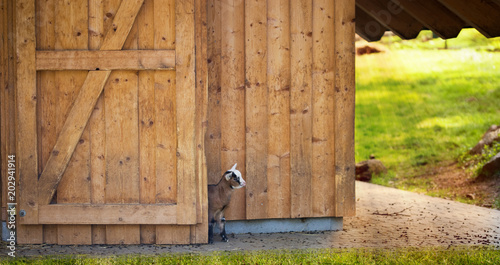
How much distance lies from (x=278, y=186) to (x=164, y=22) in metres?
2.16

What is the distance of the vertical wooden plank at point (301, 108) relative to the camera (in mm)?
6535

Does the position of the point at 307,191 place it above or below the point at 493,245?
above

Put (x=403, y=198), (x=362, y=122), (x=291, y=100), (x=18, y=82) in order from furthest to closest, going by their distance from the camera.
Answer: (x=362, y=122) → (x=403, y=198) → (x=291, y=100) → (x=18, y=82)

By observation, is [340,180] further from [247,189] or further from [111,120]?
[111,120]

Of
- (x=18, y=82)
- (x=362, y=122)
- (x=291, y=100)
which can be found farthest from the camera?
(x=362, y=122)

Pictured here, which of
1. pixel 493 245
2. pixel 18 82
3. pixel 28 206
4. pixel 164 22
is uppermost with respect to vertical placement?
pixel 164 22

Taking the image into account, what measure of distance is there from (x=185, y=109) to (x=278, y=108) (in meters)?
1.14

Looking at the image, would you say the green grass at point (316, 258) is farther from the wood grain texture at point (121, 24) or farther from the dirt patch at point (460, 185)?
the dirt patch at point (460, 185)

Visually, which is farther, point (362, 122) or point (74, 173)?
point (362, 122)

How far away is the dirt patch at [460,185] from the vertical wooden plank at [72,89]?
5.87m

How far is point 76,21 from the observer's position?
5.91 m

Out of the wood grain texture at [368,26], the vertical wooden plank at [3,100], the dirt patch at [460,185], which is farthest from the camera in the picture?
the dirt patch at [460,185]

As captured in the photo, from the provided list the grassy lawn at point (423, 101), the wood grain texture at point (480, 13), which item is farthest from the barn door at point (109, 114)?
the grassy lawn at point (423, 101)

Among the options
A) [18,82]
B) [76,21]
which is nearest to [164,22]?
[76,21]
